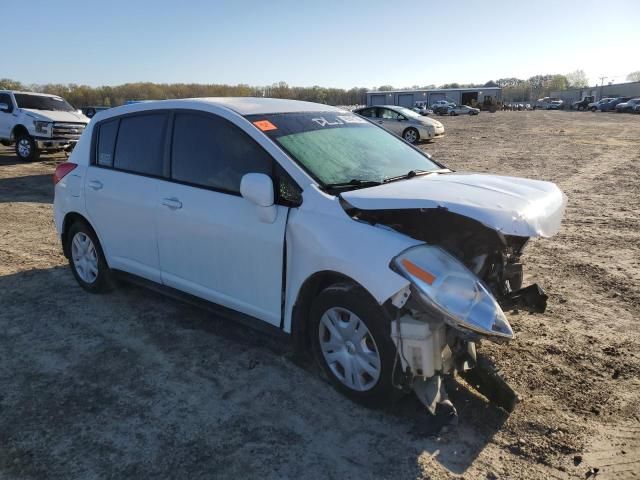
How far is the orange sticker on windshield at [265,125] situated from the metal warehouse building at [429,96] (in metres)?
95.5

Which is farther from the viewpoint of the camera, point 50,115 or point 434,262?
point 50,115

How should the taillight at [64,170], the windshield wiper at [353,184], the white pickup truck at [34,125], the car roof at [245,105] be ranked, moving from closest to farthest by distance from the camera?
the windshield wiper at [353,184] < the car roof at [245,105] < the taillight at [64,170] < the white pickup truck at [34,125]

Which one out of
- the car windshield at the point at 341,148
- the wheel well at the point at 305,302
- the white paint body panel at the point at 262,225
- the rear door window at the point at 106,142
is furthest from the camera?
the rear door window at the point at 106,142

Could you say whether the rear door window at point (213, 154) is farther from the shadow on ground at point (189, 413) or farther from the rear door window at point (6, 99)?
the rear door window at point (6, 99)

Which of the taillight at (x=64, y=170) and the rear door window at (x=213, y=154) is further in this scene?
the taillight at (x=64, y=170)

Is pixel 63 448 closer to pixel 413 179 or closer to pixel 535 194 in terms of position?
pixel 413 179

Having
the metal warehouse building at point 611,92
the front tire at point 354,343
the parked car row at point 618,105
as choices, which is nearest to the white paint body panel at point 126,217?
the front tire at point 354,343

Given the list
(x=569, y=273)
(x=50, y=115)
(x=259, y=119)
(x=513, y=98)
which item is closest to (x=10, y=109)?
(x=50, y=115)

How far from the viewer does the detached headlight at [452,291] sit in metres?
2.73

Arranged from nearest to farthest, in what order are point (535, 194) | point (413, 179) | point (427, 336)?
point (427, 336) → point (535, 194) → point (413, 179)

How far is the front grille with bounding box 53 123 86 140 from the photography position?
15.5 m

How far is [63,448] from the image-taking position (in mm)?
2904

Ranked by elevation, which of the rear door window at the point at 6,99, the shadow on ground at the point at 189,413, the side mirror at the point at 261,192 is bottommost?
the shadow on ground at the point at 189,413

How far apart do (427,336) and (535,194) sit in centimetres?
123
